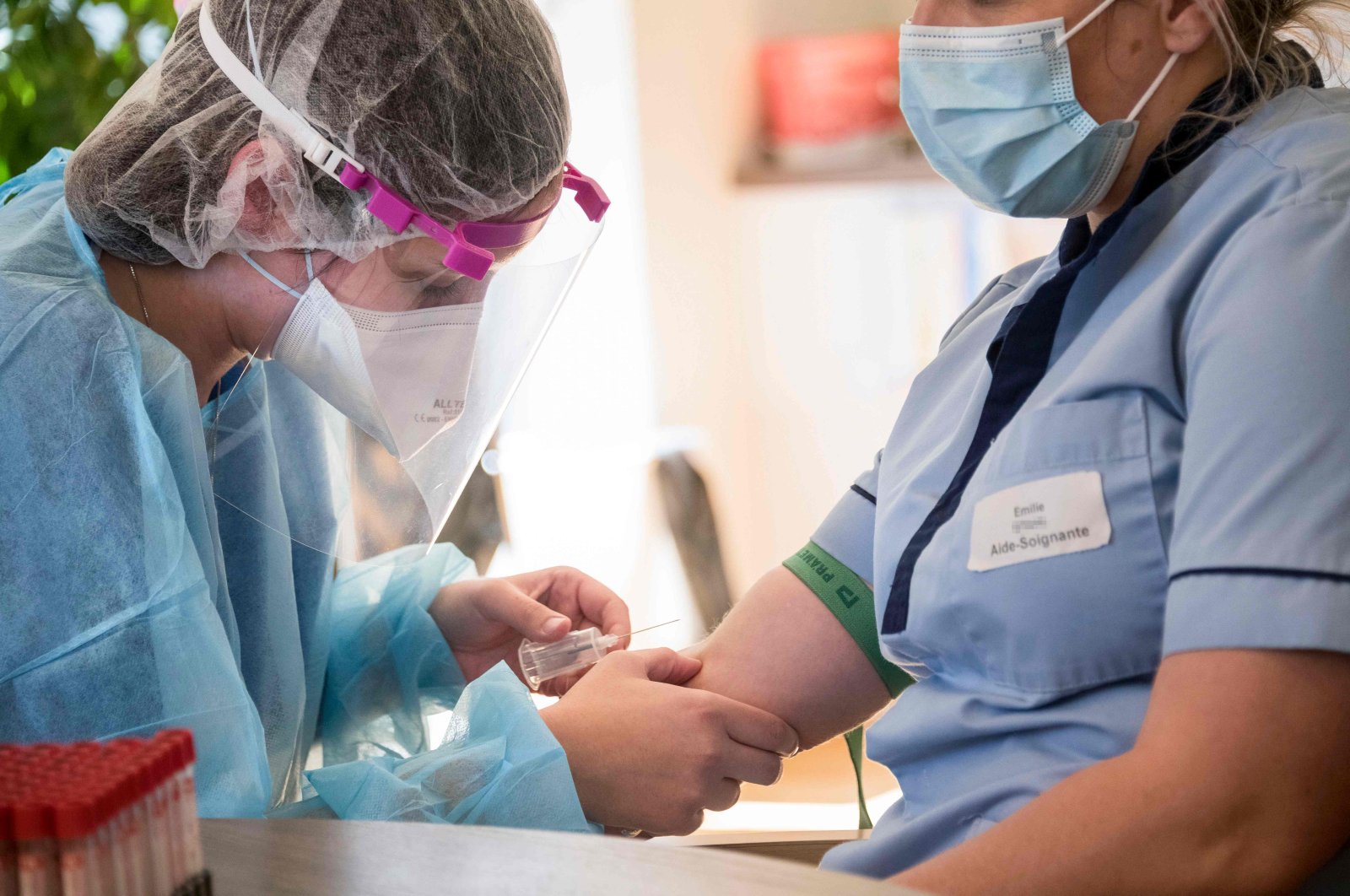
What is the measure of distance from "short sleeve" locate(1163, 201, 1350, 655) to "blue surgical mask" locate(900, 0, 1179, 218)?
22 cm

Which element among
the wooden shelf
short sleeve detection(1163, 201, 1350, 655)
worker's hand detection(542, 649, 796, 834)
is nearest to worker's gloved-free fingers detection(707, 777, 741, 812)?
worker's hand detection(542, 649, 796, 834)

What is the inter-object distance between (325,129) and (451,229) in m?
0.14

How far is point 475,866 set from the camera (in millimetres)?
723

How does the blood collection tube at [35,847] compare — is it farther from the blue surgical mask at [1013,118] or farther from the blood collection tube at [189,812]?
the blue surgical mask at [1013,118]

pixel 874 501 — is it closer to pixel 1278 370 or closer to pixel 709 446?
pixel 1278 370

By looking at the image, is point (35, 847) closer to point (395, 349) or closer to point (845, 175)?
point (395, 349)

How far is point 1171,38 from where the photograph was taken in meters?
0.94

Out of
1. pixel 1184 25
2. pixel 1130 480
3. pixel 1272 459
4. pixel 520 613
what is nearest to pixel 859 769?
pixel 520 613

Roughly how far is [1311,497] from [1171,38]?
1.37 feet

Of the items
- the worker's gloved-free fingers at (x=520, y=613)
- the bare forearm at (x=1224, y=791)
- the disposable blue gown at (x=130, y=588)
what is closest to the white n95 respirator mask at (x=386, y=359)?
the disposable blue gown at (x=130, y=588)

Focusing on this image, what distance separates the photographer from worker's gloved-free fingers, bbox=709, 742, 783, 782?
3.85ft

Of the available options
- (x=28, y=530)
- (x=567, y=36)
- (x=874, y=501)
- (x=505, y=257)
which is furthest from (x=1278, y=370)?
(x=567, y=36)

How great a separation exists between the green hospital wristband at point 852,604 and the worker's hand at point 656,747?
12 cm

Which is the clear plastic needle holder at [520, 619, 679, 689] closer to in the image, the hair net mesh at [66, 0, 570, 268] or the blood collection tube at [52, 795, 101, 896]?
the hair net mesh at [66, 0, 570, 268]
